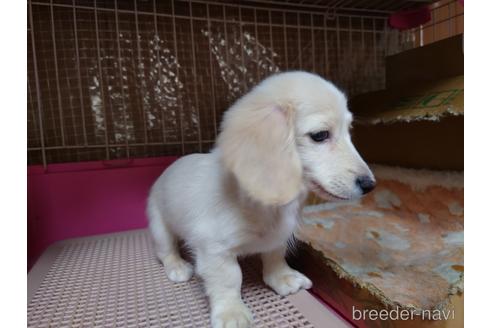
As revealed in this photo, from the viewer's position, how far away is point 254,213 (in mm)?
857

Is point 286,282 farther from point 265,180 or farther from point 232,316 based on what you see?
point 265,180

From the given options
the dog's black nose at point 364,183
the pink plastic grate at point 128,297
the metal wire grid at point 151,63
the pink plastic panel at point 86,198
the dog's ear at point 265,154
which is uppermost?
the metal wire grid at point 151,63

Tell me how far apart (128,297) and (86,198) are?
699 mm

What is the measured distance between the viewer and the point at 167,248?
1172 millimetres

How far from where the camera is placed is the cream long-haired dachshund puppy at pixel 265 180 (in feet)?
2.47

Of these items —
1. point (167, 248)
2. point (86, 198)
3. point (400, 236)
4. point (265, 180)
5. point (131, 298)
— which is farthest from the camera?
point (86, 198)

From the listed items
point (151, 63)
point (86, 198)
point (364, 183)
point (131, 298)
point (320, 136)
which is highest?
point (151, 63)

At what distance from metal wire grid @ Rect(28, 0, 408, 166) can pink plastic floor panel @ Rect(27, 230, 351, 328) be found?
0.56m

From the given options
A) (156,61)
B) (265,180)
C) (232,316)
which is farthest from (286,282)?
(156,61)

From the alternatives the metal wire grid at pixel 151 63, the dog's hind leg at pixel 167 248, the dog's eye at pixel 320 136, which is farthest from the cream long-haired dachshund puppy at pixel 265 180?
the metal wire grid at pixel 151 63

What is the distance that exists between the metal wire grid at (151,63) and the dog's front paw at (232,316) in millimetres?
999

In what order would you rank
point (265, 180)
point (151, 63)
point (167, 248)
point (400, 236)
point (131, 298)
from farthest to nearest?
point (151, 63) → point (400, 236) → point (167, 248) → point (131, 298) → point (265, 180)

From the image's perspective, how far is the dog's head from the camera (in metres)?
0.74

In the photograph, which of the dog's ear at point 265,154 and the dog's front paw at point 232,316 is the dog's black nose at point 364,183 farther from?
the dog's front paw at point 232,316
